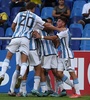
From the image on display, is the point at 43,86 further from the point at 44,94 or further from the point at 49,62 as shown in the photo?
the point at 49,62

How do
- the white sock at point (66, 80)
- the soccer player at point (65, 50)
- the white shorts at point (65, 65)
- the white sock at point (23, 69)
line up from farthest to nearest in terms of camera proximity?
1. the white sock at point (66, 80)
2. the white shorts at point (65, 65)
3. the soccer player at point (65, 50)
4. the white sock at point (23, 69)

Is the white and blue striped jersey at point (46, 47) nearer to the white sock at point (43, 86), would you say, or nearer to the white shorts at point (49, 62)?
the white shorts at point (49, 62)

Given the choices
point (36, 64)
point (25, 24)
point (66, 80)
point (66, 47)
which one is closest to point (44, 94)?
point (66, 80)

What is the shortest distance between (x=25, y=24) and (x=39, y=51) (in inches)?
33.2

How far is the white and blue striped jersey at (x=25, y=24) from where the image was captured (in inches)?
448

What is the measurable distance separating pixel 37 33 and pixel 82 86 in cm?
222

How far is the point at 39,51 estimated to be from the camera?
11938 mm

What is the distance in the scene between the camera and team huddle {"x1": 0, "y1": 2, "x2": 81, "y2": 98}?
11.4m

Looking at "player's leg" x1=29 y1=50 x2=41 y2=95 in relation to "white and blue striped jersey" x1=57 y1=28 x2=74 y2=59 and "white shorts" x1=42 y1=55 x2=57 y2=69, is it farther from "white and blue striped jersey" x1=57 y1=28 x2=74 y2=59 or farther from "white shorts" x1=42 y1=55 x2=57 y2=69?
"white and blue striped jersey" x1=57 y1=28 x2=74 y2=59

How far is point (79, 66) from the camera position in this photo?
1306cm

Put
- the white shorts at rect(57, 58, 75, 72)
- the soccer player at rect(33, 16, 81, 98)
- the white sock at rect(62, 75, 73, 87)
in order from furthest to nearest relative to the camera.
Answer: the white sock at rect(62, 75, 73, 87), the white shorts at rect(57, 58, 75, 72), the soccer player at rect(33, 16, 81, 98)

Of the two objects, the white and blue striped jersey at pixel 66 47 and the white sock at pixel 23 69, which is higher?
the white and blue striped jersey at pixel 66 47

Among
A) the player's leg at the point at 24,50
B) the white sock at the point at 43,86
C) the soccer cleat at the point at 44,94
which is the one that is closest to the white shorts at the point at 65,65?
the white sock at the point at 43,86

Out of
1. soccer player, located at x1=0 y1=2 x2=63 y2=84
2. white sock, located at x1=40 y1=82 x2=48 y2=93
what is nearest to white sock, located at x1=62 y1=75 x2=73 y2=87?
white sock, located at x1=40 y1=82 x2=48 y2=93
